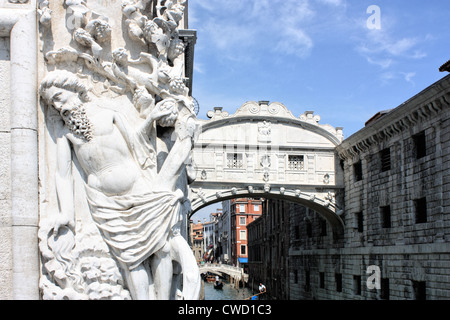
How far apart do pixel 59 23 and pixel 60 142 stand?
1.05 metres

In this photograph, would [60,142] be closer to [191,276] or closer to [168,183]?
[168,183]

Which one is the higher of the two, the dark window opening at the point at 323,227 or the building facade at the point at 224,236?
the dark window opening at the point at 323,227

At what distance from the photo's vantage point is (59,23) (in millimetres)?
4508

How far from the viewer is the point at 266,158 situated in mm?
26266

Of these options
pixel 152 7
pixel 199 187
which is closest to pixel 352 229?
pixel 199 187

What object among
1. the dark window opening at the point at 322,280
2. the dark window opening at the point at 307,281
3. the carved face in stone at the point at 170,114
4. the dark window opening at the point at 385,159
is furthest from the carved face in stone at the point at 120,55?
the dark window opening at the point at 307,281

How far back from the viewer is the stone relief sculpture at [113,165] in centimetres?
416

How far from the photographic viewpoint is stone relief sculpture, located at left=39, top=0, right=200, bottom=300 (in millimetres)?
A: 4156

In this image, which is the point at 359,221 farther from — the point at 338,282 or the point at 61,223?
the point at 61,223

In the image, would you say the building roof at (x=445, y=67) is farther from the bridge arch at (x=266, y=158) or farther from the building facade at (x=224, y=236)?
the building facade at (x=224, y=236)

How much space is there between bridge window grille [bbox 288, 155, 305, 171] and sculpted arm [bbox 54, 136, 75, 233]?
74.5 feet

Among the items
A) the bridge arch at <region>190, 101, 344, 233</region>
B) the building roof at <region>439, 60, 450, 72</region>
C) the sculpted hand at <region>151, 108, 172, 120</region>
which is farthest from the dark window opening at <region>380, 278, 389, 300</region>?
the sculpted hand at <region>151, 108, 172, 120</region>

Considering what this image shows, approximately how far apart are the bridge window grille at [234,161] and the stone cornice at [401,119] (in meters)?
5.08
